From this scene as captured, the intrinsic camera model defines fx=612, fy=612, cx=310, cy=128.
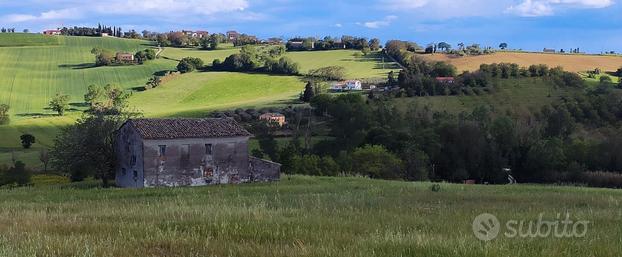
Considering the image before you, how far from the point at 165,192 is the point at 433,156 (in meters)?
50.7

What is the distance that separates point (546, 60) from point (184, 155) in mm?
108757

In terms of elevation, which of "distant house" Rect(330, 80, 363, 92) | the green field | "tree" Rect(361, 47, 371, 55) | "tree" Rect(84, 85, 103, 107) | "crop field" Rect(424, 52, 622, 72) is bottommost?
"tree" Rect(84, 85, 103, 107)

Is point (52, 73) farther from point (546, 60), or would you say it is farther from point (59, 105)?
point (546, 60)

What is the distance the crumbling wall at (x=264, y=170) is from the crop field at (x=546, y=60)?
8793 cm

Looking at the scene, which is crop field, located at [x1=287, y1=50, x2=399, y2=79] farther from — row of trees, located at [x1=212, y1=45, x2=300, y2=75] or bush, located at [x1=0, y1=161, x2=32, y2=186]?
bush, located at [x1=0, y1=161, x2=32, y2=186]

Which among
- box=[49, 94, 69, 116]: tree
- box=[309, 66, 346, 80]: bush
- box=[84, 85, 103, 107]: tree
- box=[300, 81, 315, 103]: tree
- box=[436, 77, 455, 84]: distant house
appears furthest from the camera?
box=[309, 66, 346, 80]: bush

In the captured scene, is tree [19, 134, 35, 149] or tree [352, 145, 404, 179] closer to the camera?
tree [352, 145, 404, 179]

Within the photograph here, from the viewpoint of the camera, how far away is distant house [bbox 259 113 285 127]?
92.4 m

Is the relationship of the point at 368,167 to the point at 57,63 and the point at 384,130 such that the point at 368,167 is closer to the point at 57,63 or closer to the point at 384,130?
the point at 384,130

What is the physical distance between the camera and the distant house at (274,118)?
9242 centimetres

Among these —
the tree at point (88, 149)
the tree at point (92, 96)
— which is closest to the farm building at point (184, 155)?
the tree at point (88, 149)

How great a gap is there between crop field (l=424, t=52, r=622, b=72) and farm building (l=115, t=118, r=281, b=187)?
290 ft

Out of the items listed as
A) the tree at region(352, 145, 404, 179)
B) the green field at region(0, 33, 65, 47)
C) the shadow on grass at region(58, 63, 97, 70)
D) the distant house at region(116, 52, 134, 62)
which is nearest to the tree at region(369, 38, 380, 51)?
the distant house at region(116, 52, 134, 62)

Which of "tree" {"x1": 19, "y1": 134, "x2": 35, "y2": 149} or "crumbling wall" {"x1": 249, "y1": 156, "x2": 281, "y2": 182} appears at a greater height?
"crumbling wall" {"x1": 249, "y1": 156, "x2": 281, "y2": 182}
